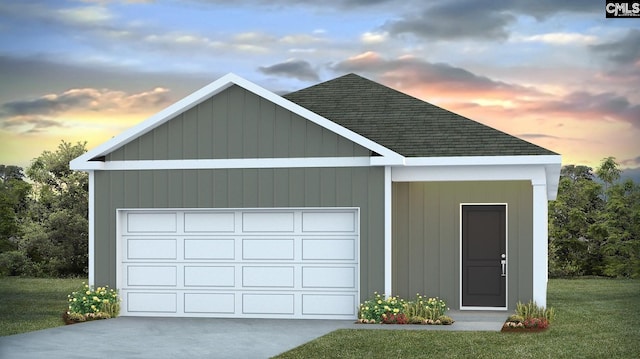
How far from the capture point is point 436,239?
19.6 meters

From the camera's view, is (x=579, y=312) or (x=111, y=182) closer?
(x=111, y=182)

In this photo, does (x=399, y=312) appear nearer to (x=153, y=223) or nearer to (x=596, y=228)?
(x=153, y=223)

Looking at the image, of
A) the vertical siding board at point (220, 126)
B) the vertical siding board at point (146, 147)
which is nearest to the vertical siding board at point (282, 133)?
the vertical siding board at point (220, 126)

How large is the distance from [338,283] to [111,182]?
484cm

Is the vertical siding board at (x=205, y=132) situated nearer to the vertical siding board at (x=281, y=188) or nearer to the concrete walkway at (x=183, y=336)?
the vertical siding board at (x=281, y=188)

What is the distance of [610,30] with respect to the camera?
2806 cm

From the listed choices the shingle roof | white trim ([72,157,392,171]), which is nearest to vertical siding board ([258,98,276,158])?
white trim ([72,157,392,171])

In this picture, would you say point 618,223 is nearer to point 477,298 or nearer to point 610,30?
point 610,30

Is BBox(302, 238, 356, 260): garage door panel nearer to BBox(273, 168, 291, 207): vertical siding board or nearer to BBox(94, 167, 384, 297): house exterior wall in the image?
BBox(94, 167, 384, 297): house exterior wall

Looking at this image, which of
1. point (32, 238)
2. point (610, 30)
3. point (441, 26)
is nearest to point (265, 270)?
point (441, 26)

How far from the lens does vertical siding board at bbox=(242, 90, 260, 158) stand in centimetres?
1847

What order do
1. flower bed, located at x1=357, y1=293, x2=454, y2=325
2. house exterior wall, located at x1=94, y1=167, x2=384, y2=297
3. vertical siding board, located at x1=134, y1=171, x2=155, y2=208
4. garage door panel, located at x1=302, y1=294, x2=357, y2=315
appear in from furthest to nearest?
vertical siding board, located at x1=134, y1=171, x2=155, y2=208 < garage door panel, located at x1=302, y1=294, x2=357, y2=315 < house exterior wall, located at x1=94, y1=167, x2=384, y2=297 < flower bed, located at x1=357, y1=293, x2=454, y2=325

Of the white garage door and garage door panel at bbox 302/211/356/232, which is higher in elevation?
garage door panel at bbox 302/211/356/232

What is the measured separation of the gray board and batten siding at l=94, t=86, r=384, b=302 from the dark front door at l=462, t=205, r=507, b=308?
258 centimetres
